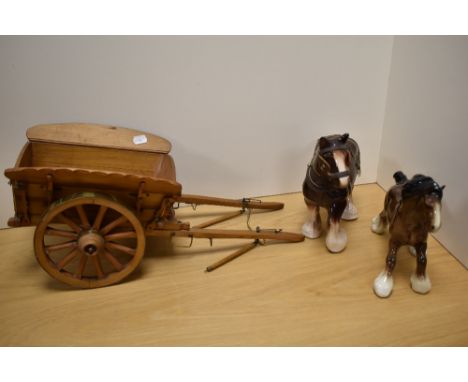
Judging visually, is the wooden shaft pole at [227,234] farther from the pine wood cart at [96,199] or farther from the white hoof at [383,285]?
the white hoof at [383,285]

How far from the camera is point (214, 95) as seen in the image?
2.00m

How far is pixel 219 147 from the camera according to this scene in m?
2.14

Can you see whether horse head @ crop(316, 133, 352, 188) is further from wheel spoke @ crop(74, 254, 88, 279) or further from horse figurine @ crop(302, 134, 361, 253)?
wheel spoke @ crop(74, 254, 88, 279)

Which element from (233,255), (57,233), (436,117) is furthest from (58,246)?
(436,117)

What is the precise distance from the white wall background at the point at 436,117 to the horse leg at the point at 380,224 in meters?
0.24

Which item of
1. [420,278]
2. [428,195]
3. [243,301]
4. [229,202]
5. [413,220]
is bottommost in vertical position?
[243,301]

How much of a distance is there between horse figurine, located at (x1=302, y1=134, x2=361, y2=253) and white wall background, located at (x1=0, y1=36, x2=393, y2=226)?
0.35m

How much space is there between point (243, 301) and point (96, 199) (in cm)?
65

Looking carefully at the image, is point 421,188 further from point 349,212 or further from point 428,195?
point 349,212

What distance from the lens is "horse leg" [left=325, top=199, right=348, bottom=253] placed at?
1854mm

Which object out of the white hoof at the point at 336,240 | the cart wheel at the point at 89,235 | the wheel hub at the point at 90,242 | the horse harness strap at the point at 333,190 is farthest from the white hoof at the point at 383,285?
the wheel hub at the point at 90,242

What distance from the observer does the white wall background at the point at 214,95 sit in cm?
182

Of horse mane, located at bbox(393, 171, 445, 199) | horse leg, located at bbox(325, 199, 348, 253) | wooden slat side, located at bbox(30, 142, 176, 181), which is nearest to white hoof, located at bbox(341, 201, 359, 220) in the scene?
horse leg, located at bbox(325, 199, 348, 253)
